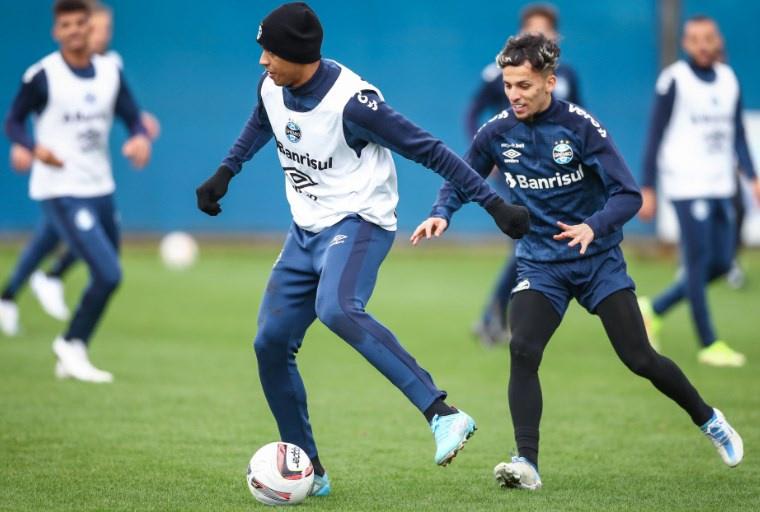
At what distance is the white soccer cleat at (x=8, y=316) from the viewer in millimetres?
11148

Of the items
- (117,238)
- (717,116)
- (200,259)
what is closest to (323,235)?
(117,238)

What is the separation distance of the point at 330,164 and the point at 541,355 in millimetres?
1272

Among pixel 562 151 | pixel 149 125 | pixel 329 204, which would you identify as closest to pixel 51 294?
pixel 149 125

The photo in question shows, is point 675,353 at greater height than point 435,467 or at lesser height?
lesser

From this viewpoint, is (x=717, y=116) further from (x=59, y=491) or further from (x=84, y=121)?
(x=59, y=491)

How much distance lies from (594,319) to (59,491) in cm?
781

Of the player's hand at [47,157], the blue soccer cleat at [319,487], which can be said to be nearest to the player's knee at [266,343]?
the blue soccer cleat at [319,487]

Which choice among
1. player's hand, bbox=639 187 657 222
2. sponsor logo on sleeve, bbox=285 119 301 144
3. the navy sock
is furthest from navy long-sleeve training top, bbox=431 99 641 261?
player's hand, bbox=639 187 657 222

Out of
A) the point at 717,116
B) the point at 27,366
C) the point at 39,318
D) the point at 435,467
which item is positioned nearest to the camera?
the point at 435,467

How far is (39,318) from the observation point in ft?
40.0

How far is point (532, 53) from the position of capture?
5801 millimetres

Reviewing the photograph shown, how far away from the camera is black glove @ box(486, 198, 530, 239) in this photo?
17.2 feet

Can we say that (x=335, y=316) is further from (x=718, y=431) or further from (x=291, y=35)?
(x=718, y=431)

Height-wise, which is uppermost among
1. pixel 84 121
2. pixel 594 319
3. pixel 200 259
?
pixel 84 121
